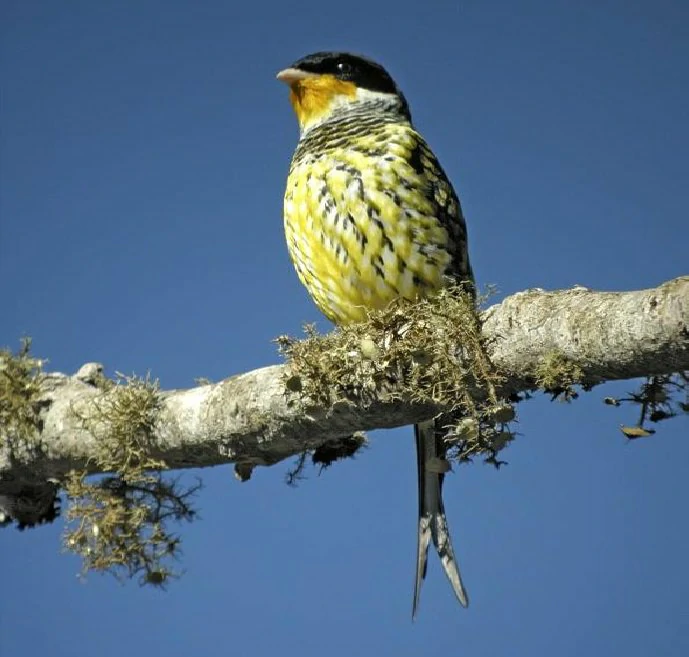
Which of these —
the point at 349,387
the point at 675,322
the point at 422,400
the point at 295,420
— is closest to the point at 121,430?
the point at 295,420

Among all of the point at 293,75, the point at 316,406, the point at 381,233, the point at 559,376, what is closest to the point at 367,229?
the point at 381,233

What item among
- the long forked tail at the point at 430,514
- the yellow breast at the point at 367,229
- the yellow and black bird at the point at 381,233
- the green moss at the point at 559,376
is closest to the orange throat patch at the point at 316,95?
the yellow and black bird at the point at 381,233

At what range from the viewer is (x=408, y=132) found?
13.7 feet

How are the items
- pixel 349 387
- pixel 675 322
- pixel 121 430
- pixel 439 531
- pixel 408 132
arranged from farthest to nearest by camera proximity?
pixel 408 132 < pixel 439 531 < pixel 121 430 < pixel 349 387 < pixel 675 322

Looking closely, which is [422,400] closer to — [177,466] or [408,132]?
[177,466]

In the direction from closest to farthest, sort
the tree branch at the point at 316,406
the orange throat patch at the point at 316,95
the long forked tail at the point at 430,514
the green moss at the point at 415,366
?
the tree branch at the point at 316,406 < the green moss at the point at 415,366 < the long forked tail at the point at 430,514 < the orange throat patch at the point at 316,95

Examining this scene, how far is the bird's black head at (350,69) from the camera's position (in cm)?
458

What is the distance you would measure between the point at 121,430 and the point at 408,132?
1.69 metres

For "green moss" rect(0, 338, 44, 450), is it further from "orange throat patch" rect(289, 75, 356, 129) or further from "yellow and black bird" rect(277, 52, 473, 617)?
"orange throat patch" rect(289, 75, 356, 129)

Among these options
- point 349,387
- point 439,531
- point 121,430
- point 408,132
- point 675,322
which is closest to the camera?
point 675,322

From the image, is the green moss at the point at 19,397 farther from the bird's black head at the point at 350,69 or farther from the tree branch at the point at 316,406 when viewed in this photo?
the bird's black head at the point at 350,69

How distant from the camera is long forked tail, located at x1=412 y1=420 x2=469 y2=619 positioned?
3.73 metres

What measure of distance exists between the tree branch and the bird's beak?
164cm

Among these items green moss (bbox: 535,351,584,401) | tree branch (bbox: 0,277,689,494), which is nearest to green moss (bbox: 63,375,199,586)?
tree branch (bbox: 0,277,689,494)
